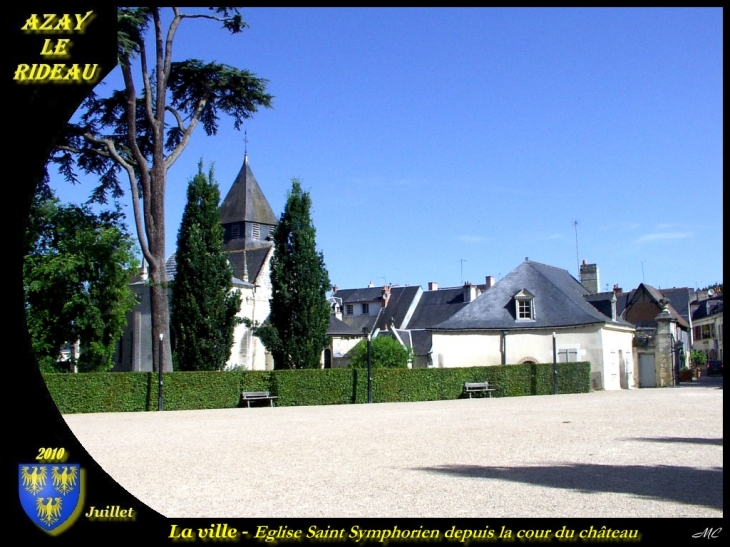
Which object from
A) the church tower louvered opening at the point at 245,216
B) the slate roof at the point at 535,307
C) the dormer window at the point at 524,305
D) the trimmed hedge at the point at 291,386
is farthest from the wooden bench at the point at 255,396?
the church tower louvered opening at the point at 245,216

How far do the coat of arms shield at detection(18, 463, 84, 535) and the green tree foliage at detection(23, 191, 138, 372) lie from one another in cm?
2133

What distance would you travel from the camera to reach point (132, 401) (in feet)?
74.8

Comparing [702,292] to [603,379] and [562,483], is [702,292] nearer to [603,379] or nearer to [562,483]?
[603,379]

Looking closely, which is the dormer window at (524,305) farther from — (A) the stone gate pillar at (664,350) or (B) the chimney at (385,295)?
(B) the chimney at (385,295)

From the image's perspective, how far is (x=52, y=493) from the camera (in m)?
5.12

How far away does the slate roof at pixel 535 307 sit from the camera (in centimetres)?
3659

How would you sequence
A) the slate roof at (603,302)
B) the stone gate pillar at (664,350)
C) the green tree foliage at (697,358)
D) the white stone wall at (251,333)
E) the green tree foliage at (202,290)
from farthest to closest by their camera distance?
the green tree foliage at (697,358) → the white stone wall at (251,333) → the slate roof at (603,302) → the stone gate pillar at (664,350) → the green tree foliage at (202,290)

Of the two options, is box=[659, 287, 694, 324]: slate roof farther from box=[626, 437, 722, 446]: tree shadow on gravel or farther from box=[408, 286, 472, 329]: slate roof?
box=[626, 437, 722, 446]: tree shadow on gravel

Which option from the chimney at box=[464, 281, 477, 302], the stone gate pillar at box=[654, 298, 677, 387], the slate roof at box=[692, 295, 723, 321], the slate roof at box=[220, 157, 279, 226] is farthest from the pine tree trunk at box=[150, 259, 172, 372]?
the slate roof at box=[692, 295, 723, 321]

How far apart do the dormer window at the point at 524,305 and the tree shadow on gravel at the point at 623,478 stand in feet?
93.7

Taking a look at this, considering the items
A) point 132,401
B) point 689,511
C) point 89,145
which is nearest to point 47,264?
point 89,145

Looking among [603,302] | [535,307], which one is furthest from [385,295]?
[603,302]

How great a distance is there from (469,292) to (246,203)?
699 inches
